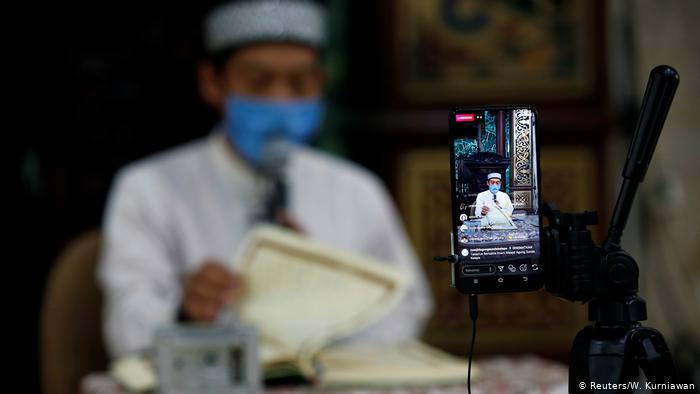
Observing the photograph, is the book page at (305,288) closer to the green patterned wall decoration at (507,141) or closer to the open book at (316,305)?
the open book at (316,305)

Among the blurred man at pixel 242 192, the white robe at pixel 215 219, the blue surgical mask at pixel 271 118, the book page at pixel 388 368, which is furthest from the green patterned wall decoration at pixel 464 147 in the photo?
the blue surgical mask at pixel 271 118

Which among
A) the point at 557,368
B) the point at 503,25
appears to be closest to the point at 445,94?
the point at 503,25

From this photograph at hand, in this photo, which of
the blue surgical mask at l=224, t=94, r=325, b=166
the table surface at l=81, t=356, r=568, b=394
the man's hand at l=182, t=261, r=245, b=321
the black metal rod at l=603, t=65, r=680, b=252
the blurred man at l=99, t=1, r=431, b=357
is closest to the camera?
the black metal rod at l=603, t=65, r=680, b=252

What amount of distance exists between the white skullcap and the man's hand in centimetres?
72

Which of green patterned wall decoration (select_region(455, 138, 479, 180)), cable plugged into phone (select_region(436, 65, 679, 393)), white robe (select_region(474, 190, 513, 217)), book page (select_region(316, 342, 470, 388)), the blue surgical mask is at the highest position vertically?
the blue surgical mask

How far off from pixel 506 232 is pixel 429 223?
2515 millimetres

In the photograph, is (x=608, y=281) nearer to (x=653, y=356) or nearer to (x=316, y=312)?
(x=653, y=356)

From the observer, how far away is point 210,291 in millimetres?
1828

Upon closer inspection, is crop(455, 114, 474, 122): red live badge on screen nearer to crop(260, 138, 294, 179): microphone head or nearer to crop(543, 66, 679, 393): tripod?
crop(543, 66, 679, 393): tripod

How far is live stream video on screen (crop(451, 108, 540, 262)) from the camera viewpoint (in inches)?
32.0

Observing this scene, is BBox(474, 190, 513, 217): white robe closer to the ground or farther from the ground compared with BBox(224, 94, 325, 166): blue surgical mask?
closer to the ground

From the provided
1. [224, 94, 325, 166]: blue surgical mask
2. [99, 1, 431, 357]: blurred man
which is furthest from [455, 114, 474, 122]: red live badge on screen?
[224, 94, 325, 166]: blue surgical mask

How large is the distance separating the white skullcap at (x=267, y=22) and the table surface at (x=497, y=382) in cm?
98

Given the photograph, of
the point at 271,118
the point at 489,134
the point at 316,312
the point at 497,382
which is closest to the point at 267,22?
the point at 271,118
